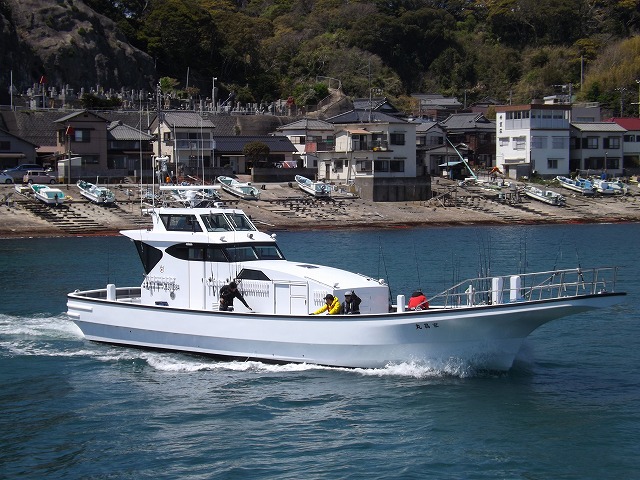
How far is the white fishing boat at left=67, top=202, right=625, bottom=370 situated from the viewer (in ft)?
72.4

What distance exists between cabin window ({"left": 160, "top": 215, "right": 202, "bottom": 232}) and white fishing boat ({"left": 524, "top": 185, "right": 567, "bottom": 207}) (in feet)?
180

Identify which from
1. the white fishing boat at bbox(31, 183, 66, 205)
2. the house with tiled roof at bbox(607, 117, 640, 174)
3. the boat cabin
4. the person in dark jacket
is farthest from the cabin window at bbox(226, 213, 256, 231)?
the house with tiled roof at bbox(607, 117, 640, 174)

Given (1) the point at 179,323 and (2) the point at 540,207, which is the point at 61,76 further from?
(1) the point at 179,323

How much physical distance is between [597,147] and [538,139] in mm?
7929

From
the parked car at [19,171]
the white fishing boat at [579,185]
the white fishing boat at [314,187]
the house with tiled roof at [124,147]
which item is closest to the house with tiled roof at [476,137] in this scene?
the white fishing boat at [579,185]

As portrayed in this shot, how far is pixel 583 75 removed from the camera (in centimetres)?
12781

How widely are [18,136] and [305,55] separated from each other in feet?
182

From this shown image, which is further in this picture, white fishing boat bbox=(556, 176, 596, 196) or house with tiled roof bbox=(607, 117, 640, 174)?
house with tiled roof bbox=(607, 117, 640, 174)

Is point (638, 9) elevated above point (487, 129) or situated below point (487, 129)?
above

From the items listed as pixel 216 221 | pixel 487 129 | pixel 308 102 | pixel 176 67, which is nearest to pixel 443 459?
pixel 216 221

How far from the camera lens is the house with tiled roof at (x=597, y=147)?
3684 inches

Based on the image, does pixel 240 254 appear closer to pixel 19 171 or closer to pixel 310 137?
pixel 19 171

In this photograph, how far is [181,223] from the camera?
87.8 ft

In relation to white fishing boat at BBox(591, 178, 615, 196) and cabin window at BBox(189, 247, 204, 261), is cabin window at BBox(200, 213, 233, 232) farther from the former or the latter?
white fishing boat at BBox(591, 178, 615, 196)
